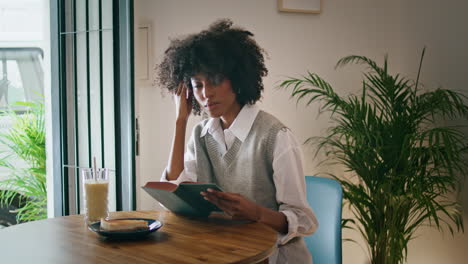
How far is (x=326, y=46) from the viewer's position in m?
3.36

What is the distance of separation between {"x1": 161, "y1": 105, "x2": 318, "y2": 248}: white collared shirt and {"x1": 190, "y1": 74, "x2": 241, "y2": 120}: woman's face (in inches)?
2.9

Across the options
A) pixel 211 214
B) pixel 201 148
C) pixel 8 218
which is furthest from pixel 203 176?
pixel 8 218

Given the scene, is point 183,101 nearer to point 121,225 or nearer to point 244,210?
point 244,210

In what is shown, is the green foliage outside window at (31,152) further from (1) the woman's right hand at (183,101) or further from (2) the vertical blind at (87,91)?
(1) the woman's right hand at (183,101)

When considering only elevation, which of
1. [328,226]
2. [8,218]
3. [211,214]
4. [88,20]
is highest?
[88,20]

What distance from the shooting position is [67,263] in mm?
1182

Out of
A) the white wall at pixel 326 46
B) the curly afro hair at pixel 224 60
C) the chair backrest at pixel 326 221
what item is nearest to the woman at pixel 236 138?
the curly afro hair at pixel 224 60

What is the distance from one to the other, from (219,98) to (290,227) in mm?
566

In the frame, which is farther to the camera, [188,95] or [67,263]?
[188,95]

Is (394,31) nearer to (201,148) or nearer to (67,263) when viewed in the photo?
(201,148)

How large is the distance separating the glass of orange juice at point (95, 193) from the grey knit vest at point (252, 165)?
1.66ft

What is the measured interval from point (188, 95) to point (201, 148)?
23 cm

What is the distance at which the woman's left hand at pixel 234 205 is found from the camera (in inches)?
60.2

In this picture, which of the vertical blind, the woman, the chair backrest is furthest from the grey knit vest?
the vertical blind
